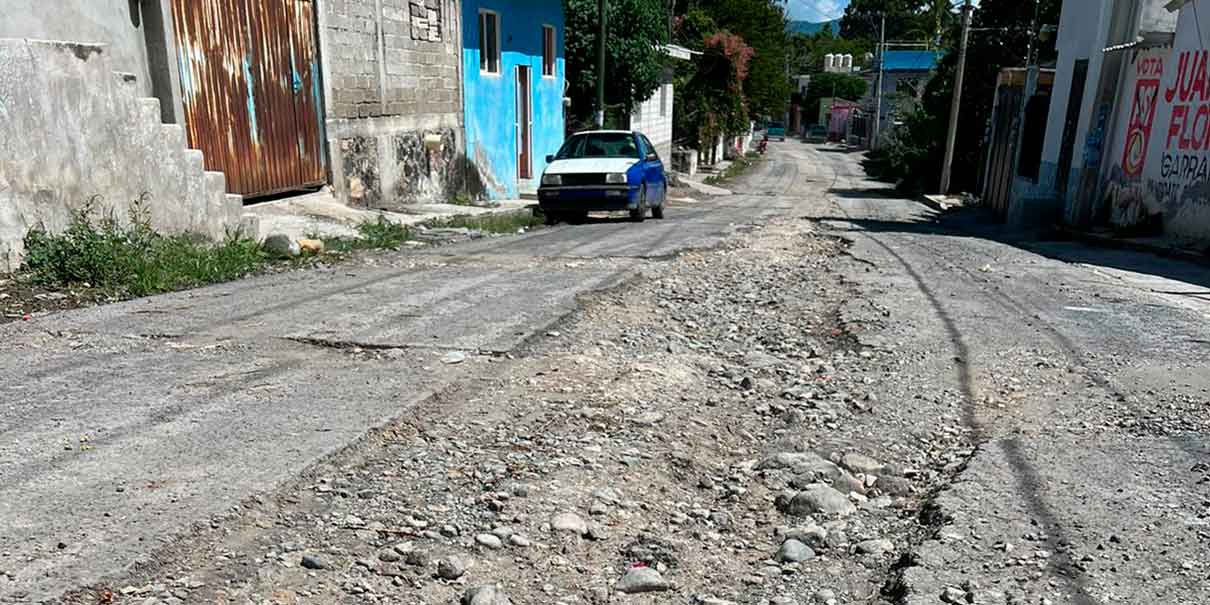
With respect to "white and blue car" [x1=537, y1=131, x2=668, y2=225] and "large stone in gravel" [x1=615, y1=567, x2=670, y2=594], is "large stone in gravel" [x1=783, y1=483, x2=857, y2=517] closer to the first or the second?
"large stone in gravel" [x1=615, y1=567, x2=670, y2=594]

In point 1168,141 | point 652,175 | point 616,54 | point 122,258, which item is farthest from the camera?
point 616,54

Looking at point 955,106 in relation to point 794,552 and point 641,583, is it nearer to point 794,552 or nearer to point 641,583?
point 794,552

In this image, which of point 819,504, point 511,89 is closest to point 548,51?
point 511,89

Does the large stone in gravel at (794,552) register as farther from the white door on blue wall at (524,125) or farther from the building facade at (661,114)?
the building facade at (661,114)

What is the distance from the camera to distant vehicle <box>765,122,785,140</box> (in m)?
77.8

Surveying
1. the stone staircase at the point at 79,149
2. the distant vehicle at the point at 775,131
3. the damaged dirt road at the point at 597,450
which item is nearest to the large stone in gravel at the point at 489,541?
the damaged dirt road at the point at 597,450

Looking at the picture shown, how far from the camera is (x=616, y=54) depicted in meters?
23.9

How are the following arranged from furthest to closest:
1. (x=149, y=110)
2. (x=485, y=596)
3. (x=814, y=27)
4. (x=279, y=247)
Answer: (x=814, y=27) < (x=279, y=247) < (x=149, y=110) < (x=485, y=596)

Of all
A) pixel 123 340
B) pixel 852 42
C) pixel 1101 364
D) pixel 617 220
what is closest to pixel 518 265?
pixel 123 340

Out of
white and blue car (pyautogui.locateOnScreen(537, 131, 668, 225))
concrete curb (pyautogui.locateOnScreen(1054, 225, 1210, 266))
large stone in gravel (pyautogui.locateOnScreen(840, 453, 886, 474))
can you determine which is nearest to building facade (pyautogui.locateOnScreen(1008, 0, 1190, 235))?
concrete curb (pyautogui.locateOnScreen(1054, 225, 1210, 266))

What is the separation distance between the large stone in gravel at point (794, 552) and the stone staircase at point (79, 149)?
586 centimetres

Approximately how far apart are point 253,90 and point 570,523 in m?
8.30

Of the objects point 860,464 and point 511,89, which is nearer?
point 860,464

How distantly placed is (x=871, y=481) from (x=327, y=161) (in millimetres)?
9384
